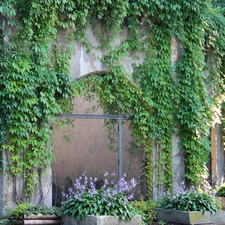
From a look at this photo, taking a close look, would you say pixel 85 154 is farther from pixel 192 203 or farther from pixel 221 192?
pixel 192 203

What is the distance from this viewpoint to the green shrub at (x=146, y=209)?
33.6 feet

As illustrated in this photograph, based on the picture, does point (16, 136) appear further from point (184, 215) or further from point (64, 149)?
point (64, 149)

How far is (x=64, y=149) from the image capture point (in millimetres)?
14609

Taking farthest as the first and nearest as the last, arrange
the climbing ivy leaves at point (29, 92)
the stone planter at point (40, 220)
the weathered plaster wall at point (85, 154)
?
the weathered plaster wall at point (85, 154), the climbing ivy leaves at point (29, 92), the stone planter at point (40, 220)

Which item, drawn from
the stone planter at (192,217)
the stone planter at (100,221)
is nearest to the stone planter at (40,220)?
the stone planter at (100,221)

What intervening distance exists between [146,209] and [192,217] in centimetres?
131

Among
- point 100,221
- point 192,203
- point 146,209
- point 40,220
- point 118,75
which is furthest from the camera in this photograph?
point 118,75

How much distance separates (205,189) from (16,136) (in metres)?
4.54

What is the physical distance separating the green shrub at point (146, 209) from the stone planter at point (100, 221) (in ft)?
3.40

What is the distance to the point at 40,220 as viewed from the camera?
9117mm

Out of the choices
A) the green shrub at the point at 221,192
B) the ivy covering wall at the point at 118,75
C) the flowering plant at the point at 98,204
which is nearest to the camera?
the flowering plant at the point at 98,204

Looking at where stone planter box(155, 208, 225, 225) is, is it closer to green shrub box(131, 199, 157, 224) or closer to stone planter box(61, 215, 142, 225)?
green shrub box(131, 199, 157, 224)

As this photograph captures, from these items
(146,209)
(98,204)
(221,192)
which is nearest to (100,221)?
(98,204)

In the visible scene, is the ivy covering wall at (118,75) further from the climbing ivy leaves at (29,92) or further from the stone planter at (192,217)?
the stone planter at (192,217)
